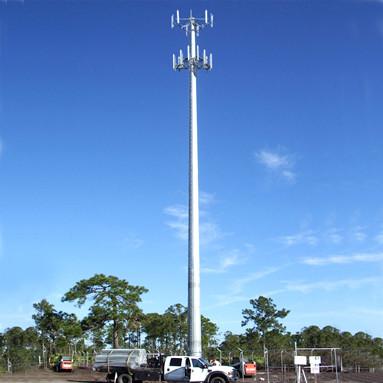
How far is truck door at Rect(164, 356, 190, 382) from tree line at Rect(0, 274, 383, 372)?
20.7 metres

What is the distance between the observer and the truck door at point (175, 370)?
34.2m

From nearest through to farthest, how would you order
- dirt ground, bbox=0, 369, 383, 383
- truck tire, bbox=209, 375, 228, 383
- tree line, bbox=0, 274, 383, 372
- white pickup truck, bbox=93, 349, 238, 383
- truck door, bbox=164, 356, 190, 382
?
truck tire, bbox=209, 375, 228, 383 < white pickup truck, bbox=93, 349, 238, 383 < truck door, bbox=164, 356, 190, 382 < dirt ground, bbox=0, 369, 383, 383 < tree line, bbox=0, 274, 383, 372

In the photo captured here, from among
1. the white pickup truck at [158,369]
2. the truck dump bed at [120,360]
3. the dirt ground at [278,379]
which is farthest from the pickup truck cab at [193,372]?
the dirt ground at [278,379]

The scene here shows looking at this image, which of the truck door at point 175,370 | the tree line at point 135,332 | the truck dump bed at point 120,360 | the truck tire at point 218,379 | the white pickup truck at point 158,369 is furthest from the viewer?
the tree line at point 135,332

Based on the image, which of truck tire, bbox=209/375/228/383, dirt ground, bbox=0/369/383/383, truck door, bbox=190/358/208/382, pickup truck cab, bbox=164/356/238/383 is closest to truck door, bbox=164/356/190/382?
pickup truck cab, bbox=164/356/238/383

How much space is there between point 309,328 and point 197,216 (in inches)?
2202

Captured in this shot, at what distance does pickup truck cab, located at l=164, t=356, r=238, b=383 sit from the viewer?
1334 inches

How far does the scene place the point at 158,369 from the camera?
3534cm

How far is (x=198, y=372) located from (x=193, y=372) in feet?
1.09

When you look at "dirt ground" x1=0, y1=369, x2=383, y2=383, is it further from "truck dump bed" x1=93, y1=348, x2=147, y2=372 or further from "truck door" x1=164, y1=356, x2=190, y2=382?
"truck dump bed" x1=93, y1=348, x2=147, y2=372

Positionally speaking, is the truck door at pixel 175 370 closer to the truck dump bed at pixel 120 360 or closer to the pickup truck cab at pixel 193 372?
the pickup truck cab at pixel 193 372

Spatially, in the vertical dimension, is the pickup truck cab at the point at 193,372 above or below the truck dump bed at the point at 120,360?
below

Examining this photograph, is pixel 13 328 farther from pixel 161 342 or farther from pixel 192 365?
pixel 192 365

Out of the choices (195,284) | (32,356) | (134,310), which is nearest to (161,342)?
(134,310)
